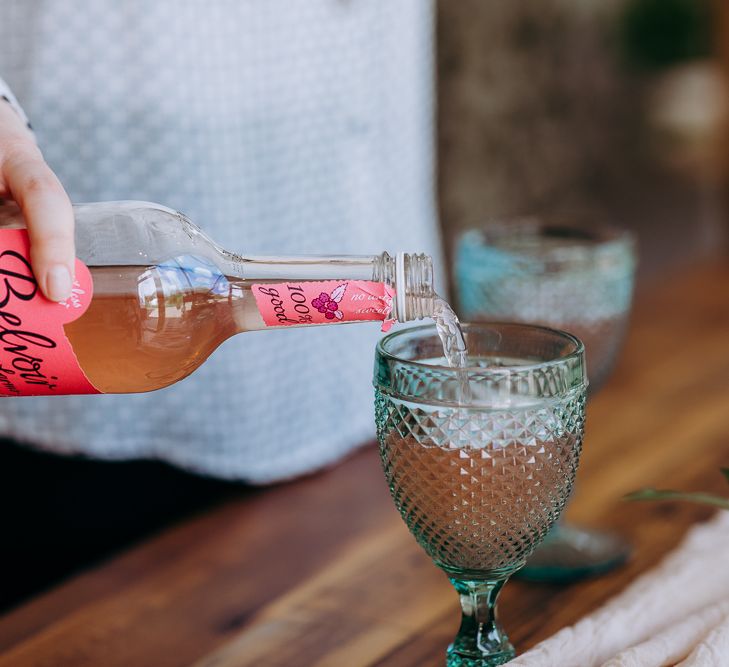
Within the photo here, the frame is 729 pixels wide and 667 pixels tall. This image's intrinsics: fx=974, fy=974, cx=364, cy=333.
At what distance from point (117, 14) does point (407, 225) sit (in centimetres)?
50

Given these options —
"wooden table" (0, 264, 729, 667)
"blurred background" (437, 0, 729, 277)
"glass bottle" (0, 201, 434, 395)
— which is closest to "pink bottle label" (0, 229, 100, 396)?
"glass bottle" (0, 201, 434, 395)

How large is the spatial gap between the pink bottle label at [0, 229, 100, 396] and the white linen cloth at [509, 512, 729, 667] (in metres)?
0.32

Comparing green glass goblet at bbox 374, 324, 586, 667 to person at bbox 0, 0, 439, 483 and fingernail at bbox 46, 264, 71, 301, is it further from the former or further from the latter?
person at bbox 0, 0, 439, 483

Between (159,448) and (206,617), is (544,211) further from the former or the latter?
(206,617)

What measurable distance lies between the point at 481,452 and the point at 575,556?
30cm

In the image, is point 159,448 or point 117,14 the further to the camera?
point 159,448

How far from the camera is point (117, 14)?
41.2 inches

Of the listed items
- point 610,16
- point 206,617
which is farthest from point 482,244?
point 610,16

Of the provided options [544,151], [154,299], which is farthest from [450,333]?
[544,151]

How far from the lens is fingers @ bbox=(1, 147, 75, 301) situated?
54cm

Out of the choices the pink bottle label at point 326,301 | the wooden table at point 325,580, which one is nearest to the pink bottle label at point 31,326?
the pink bottle label at point 326,301

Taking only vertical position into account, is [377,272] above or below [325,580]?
above

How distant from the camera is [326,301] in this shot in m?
0.57

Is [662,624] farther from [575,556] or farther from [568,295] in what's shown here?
[568,295]
